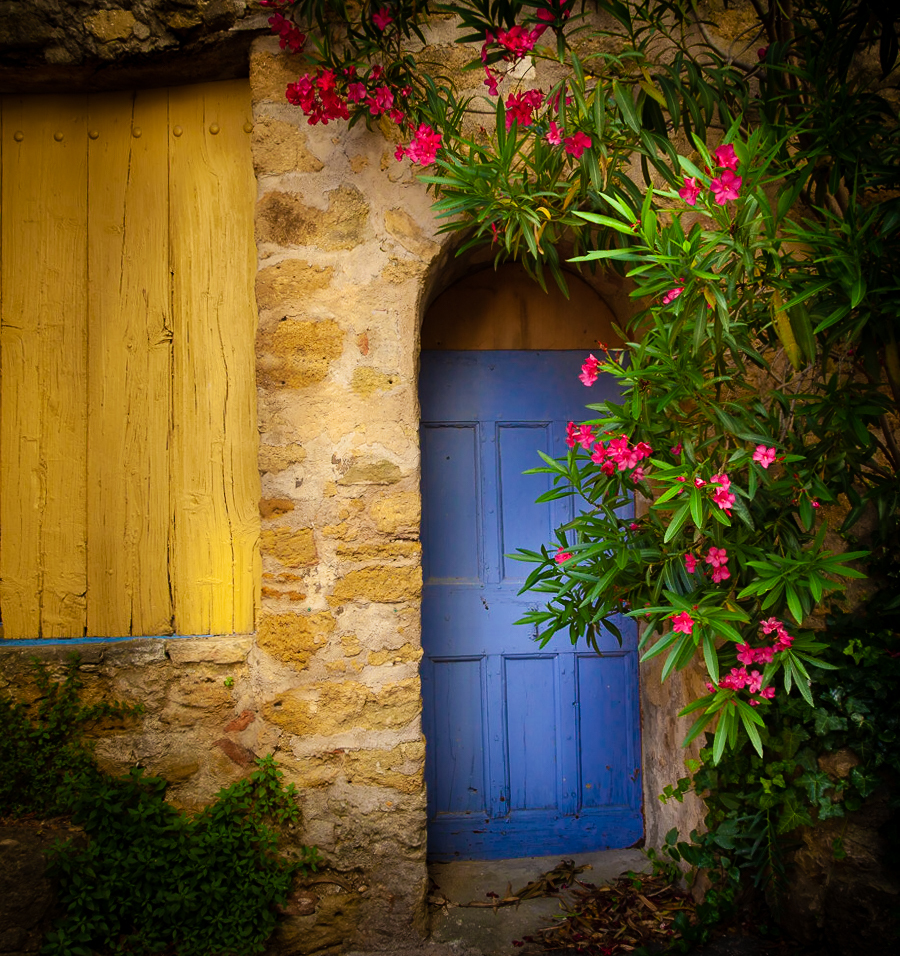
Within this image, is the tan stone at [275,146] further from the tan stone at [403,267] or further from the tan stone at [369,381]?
the tan stone at [369,381]

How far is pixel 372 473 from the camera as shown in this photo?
2.44 m

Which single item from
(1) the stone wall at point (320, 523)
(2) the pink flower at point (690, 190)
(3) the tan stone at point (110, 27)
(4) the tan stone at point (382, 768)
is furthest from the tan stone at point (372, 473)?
(3) the tan stone at point (110, 27)

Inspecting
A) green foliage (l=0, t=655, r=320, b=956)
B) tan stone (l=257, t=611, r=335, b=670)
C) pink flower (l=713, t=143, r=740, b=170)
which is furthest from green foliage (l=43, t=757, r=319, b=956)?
pink flower (l=713, t=143, r=740, b=170)

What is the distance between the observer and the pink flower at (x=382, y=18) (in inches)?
87.6

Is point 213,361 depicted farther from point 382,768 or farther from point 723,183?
point 723,183

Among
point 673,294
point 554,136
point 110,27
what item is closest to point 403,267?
point 554,136

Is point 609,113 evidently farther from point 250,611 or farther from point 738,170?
point 250,611

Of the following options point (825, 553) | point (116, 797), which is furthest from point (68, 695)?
point (825, 553)

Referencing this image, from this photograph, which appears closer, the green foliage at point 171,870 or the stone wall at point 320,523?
the green foliage at point 171,870

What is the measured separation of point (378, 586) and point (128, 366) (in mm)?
1173

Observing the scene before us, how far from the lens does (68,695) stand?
7.88ft

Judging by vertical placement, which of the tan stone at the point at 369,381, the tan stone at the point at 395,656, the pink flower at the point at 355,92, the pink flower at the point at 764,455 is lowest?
the tan stone at the point at 395,656

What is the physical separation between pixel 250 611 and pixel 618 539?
131 centimetres

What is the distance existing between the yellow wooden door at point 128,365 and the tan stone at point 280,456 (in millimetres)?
193
